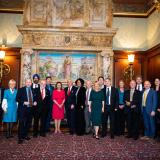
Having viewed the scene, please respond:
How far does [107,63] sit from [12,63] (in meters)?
3.63

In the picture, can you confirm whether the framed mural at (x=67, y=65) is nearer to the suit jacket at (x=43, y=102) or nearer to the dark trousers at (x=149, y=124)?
the suit jacket at (x=43, y=102)

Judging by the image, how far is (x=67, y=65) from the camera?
9148mm

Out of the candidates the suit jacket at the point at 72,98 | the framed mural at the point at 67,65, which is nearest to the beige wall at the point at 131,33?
the framed mural at the point at 67,65

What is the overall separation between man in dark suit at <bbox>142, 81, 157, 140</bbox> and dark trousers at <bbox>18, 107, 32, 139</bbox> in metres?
2.87

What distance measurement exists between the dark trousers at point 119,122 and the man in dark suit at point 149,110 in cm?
62

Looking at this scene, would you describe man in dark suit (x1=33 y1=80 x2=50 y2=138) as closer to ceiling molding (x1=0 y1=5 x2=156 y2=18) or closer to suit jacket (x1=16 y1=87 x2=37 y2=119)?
suit jacket (x1=16 y1=87 x2=37 y2=119)

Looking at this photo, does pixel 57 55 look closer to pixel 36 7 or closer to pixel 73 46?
pixel 73 46

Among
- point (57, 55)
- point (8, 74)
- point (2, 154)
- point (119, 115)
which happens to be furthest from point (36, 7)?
point (2, 154)

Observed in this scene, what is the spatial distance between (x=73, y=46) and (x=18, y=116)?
4.19m

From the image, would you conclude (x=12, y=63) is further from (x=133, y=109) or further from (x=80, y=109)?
(x=133, y=109)

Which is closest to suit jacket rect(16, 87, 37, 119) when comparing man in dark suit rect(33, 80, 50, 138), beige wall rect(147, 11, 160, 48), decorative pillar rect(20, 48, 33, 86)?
man in dark suit rect(33, 80, 50, 138)

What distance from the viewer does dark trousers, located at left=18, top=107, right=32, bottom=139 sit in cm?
544

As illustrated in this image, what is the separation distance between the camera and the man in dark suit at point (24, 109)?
17.9 feet

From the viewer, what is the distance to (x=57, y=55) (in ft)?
30.1
